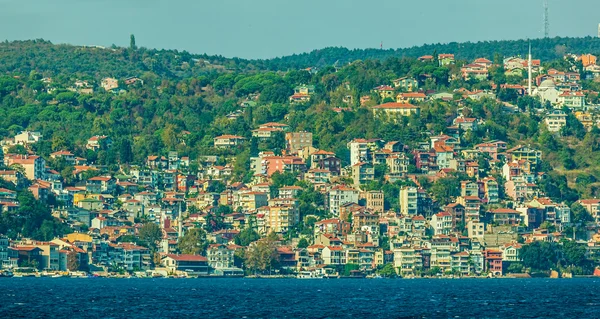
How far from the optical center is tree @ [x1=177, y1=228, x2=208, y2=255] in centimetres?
13838

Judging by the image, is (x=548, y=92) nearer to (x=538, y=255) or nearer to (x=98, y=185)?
(x=538, y=255)

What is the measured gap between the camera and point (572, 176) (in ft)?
502

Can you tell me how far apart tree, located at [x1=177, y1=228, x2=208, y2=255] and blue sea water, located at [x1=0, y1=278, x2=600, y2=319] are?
297 inches

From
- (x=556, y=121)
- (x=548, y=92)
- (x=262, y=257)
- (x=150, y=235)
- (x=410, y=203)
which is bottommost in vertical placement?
(x=262, y=257)

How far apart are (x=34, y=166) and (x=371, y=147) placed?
3411 cm

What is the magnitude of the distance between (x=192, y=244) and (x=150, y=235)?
473 cm

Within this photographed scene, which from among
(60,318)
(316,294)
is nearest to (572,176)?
(316,294)

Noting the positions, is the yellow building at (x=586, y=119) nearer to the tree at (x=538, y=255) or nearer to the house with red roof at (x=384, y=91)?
the house with red roof at (x=384, y=91)

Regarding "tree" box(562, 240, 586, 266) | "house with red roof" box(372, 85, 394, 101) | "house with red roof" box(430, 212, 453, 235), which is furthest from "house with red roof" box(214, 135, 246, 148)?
"tree" box(562, 240, 586, 266)

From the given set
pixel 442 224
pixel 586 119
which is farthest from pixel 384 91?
pixel 442 224

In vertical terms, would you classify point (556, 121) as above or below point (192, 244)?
above

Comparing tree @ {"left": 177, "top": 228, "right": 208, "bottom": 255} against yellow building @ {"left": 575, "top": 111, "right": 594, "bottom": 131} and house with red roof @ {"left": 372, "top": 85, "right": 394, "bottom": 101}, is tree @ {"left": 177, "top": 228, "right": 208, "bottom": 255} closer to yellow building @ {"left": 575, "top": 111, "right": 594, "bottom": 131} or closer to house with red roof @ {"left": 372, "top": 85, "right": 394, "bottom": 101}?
house with red roof @ {"left": 372, "top": 85, "right": 394, "bottom": 101}

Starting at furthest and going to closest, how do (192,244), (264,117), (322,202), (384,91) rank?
1. (264,117)
2. (384,91)
3. (322,202)
4. (192,244)

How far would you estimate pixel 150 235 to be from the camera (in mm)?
140625
